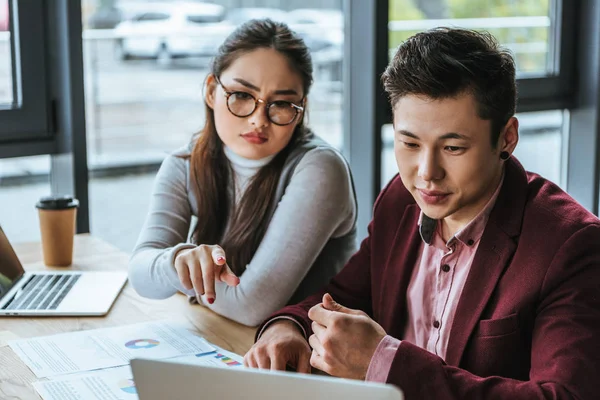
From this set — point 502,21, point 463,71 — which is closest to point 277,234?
point 463,71

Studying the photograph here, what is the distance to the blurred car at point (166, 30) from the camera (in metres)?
2.77

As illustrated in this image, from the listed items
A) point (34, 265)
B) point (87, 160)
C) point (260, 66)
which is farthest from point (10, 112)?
point (260, 66)

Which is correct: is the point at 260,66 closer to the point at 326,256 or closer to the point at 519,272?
the point at 326,256

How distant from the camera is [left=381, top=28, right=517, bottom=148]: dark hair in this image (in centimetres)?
128

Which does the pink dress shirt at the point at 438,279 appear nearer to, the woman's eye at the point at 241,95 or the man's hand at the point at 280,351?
the man's hand at the point at 280,351

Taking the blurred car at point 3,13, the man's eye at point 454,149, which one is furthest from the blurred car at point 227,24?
the man's eye at point 454,149

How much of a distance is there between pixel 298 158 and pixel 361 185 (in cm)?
101

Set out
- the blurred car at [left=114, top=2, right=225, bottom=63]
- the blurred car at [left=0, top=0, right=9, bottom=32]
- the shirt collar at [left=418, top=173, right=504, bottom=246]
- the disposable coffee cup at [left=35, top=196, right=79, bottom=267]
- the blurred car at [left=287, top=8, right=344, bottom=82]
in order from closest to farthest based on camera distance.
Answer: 1. the shirt collar at [left=418, top=173, right=504, bottom=246]
2. the disposable coffee cup at [left=35, top=196, right=79, bottom=267]
3. the blurred car at [left=0, top=0, right=9, bottom=32]
4. the blurred car at [left=114, top=2, right=225, bottom=63]
5. the blurred car at [left=287, top=8, right=344, bottom=82]

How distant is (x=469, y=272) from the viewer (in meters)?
1.34

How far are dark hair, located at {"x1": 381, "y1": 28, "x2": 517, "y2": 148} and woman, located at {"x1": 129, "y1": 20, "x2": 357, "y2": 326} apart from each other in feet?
1.55

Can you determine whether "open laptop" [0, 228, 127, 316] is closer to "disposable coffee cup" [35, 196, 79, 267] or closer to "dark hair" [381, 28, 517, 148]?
"disposable coffee cup" [35, 196, 79, 267]

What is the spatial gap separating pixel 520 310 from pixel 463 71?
39 cm

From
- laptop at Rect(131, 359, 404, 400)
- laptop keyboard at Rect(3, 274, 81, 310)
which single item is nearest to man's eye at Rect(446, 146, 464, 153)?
laptop at Rect(131, 359, 404, 400)

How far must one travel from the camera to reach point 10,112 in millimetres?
2461
